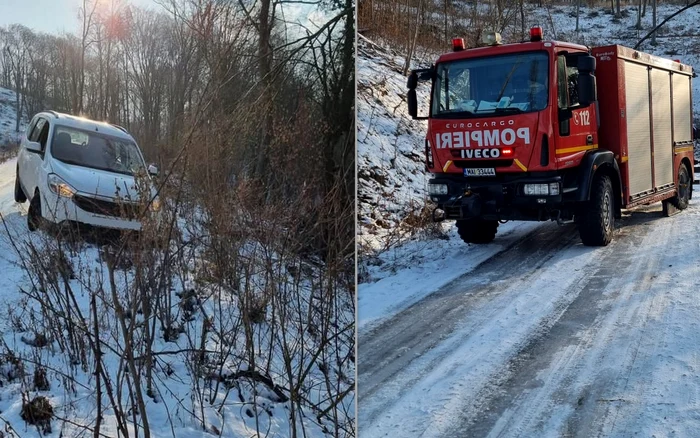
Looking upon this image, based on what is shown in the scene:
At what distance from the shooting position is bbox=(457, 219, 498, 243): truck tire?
598cm

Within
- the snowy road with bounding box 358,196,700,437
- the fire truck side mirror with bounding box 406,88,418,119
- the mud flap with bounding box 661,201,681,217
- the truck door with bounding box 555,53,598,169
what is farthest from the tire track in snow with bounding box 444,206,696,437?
the mud flap with bounding box 661,201,681,217

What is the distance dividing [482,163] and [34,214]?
4779 mm

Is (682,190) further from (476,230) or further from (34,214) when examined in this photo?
(34,214)

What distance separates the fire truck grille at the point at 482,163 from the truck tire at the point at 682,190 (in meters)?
3.41

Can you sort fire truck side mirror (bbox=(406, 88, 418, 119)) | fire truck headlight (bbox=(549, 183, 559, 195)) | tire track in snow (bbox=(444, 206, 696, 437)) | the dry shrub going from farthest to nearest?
fire truck side mirror (bbox=(406, 88, 418, 119)) → fire truck headlight (bbox=(549, 183, 559, 195)) → tire track in snow (bbox=(444, 206, 696, 437)) → the dry shrub

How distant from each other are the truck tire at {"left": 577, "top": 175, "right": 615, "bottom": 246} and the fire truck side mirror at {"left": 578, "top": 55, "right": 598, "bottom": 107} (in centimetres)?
84

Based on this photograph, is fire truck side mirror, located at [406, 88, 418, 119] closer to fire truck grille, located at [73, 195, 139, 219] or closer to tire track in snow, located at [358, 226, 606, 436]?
tire track in snow, located at [358, 226, 606, 436]

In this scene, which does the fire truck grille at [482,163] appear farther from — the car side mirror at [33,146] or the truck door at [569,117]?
the car side mirror at [33,146]

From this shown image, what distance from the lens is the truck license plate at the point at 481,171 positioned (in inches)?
211

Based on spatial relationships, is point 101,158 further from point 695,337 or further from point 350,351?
point 695,337

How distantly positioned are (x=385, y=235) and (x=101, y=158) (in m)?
4.82

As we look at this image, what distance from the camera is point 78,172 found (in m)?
0.91

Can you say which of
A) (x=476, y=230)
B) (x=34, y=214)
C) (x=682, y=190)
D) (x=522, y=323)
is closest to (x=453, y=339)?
(x=522, y=323)

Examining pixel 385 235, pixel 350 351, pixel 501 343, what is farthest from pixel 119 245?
pixel 385 235
